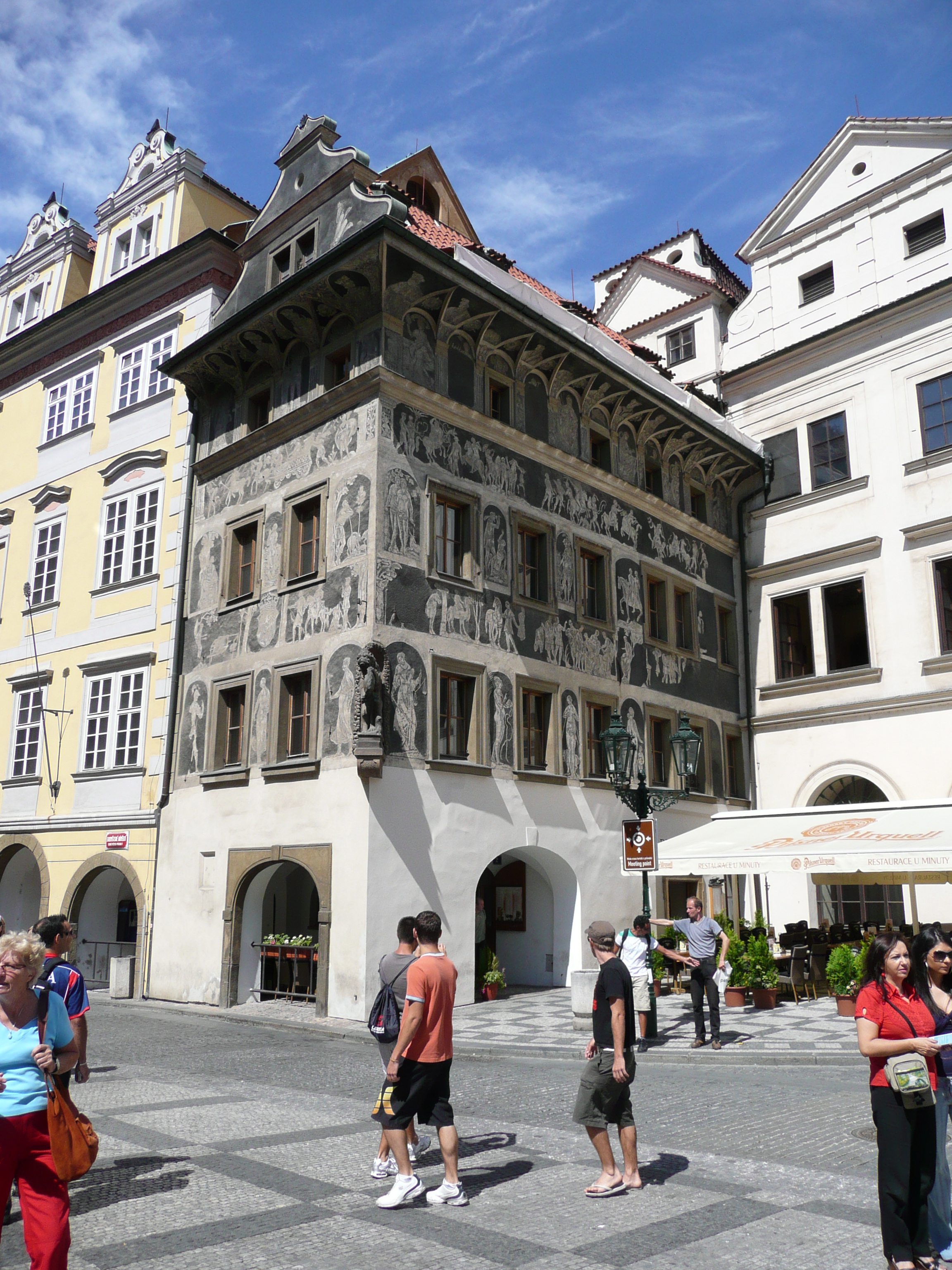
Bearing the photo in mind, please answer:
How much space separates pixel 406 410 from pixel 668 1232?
52.4ft

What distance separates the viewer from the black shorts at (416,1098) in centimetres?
646

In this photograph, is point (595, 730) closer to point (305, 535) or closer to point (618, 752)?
point (618, 752)

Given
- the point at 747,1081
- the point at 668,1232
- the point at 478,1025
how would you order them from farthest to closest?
the point at 478,1025, the point at 747,1081, the point at 668,1232

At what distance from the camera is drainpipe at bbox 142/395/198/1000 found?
21.5 meters

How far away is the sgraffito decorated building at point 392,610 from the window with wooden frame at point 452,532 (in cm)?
6

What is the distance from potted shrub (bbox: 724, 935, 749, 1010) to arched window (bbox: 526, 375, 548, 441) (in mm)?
10875

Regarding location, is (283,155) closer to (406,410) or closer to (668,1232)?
(406,410)

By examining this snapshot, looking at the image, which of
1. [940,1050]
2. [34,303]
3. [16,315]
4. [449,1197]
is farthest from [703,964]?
[16,315]

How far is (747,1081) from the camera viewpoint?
1120 cm

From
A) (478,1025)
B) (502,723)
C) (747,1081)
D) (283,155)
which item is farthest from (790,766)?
(283,155)

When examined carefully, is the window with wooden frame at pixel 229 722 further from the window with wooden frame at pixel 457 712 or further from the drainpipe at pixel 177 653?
the window with wooden frame at pixel 457 712

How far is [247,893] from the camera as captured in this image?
19812 mm

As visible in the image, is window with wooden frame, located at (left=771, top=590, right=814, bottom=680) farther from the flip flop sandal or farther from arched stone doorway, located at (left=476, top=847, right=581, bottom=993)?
Result: the flip flop sandal

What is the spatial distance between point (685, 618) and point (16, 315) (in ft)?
68.8
